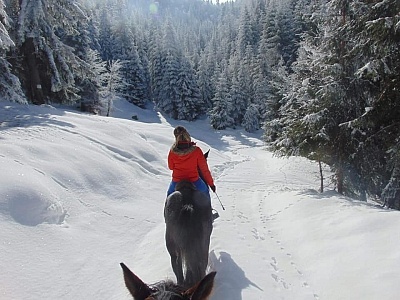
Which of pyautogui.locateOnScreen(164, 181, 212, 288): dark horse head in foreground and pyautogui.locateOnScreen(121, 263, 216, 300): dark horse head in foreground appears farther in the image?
pyautogui.locateOnScreen(164, 181, 212, 288): dark horse head in foreground

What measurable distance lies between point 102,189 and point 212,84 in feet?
199

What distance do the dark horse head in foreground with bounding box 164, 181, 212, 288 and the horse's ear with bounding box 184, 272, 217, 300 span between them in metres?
2.29

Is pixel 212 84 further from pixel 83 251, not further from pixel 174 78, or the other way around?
pixel 83 251

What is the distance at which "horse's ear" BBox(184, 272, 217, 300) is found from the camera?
7.01ft

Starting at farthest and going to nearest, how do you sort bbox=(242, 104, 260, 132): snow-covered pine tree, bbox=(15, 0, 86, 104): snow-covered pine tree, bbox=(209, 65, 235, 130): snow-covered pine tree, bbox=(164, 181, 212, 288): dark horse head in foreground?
1. bbox=(209, 65, 235, 130): snow-covered pine tree
2. bbox=(242, 104, 260, 132): snow-covered pine tree
3. bbox=(15, 0, 86, 104): snow-covered pine tree
4. bbox=(164, 181, 212, 288): dark horse head in foreground

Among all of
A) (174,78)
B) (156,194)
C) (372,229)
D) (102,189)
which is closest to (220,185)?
(156,194)

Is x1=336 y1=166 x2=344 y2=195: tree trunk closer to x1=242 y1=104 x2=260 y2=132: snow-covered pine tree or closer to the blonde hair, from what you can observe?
the blonde hair

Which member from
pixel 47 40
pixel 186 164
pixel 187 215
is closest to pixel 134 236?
pixel 186 164

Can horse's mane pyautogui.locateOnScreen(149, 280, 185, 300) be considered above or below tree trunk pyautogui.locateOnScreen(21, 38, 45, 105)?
below

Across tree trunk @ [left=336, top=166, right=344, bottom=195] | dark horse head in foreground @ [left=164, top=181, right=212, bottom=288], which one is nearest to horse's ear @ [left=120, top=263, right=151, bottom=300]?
dark horse head in foreground @ [left=164, top=181, right=212, bottom=288]

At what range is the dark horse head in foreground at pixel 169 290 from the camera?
213 cm

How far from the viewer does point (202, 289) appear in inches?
85.0

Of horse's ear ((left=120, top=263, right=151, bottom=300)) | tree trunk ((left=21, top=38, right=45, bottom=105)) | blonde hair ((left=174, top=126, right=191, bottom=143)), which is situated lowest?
horse's ear ((left=120, top=263, right=151, bottom=300))

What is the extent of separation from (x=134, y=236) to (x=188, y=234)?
3.36 m
